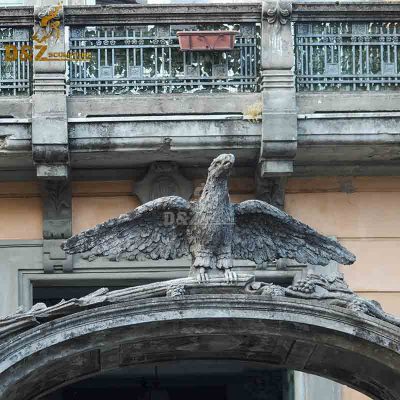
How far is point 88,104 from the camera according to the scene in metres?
19.1

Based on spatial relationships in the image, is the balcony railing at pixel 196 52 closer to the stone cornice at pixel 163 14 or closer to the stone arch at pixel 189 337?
the stone cornice at pixel 163 14

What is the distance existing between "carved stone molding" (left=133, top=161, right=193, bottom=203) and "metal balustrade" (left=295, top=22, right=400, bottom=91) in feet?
4.72

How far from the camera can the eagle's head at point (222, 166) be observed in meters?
16.4

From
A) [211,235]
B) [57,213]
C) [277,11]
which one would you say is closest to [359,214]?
[277,11]

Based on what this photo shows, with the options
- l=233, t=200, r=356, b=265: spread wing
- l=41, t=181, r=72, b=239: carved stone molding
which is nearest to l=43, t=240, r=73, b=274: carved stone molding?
l=41, t=181, r=72, b=239: carved stone molding

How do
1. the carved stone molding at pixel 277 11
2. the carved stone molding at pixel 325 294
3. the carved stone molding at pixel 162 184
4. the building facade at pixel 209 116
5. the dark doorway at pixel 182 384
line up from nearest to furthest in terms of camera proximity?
1. the carved stone molding at pixel 325 294
2. the building facade at pixel 209 116
3. the carved stone molding at pixel 277 11
4. the carved stone molding at pixel 162 184
5. the dark doorway at pixel 182 384

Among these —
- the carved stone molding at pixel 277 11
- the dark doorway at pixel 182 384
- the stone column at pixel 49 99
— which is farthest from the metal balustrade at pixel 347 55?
the dark doorway at pixel 182 384

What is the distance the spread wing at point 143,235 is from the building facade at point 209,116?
→ 2.16 meters

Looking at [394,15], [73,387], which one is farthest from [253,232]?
[73,387]

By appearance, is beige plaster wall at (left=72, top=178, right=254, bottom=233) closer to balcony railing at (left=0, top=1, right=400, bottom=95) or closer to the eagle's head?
balcony railing at (left=0, top=1, right=400, bottom=95)

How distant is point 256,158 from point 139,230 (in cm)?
266

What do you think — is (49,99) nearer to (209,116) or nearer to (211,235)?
(209,116)

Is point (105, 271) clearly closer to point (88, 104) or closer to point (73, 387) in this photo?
point (88, 104)

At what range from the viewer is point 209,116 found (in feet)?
62.1
